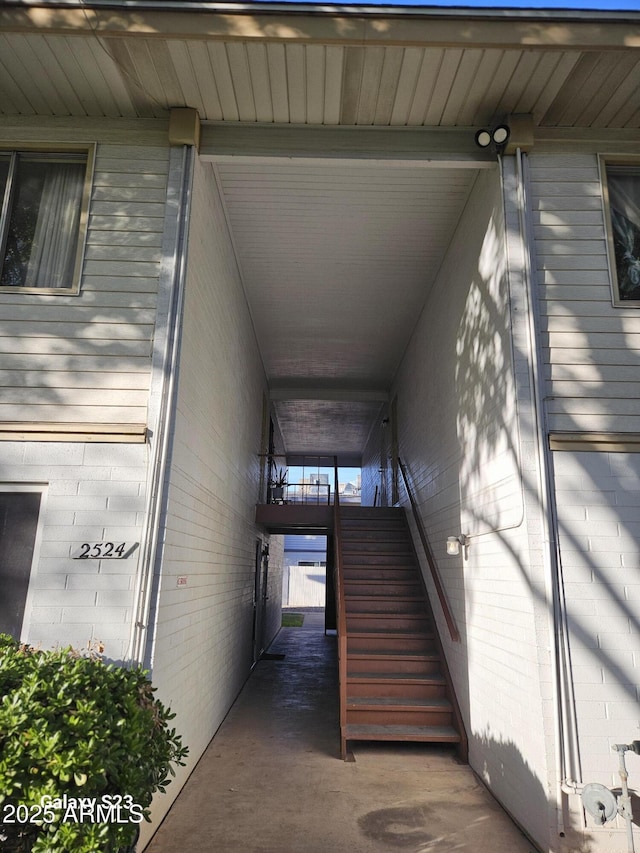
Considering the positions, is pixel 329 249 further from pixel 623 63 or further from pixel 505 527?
pixel 505 527

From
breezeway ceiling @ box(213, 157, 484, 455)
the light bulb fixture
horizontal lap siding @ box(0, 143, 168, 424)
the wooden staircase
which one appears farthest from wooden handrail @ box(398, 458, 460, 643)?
horizontal lap siding @ box(0, 143, 168, 424)

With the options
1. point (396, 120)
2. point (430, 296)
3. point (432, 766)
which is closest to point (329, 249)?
point (430, 296)

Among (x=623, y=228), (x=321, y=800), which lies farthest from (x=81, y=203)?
(x=321, y=800)

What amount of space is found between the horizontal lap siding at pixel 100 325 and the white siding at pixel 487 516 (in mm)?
2639

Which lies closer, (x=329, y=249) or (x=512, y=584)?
(x=512, y=584)

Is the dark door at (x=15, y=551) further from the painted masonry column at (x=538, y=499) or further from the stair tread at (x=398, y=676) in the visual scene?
the stair tread at (x=398, y=676)

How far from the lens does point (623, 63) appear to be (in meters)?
3.88

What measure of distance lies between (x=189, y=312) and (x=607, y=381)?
3.08 meters

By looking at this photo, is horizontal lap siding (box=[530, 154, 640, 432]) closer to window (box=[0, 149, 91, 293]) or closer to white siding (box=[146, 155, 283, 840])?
white siding (box=[146, 155, 283, 840])

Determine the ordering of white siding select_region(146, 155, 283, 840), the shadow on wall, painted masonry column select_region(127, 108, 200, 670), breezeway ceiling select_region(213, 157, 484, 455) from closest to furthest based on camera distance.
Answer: the shadow on wall → painted masonry column select_region(127, 108, 200, 670) → white siding select_region(146, 155, 283, 840) → breezeway ceiling select_region(213, 157, 484, 455)

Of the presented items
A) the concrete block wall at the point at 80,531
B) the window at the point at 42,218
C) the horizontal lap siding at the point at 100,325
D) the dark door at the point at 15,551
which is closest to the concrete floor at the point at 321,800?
the concrete block wall at the point at 80,531

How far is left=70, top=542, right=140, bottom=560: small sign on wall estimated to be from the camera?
3.59m

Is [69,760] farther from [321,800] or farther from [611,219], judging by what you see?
[611,219]

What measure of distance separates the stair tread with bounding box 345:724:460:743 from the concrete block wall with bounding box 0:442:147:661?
2.70 m
